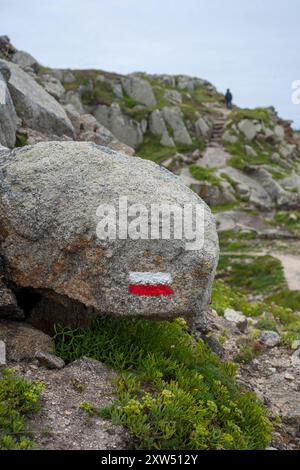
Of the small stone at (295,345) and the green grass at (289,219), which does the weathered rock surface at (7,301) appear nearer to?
the small stone at (295,345)

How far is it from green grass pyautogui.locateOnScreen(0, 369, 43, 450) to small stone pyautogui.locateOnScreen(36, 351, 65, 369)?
631mm

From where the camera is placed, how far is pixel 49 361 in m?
9.40

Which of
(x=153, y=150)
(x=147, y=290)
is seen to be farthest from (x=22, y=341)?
(x=153, y=150)

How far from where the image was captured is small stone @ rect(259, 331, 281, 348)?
15.7m

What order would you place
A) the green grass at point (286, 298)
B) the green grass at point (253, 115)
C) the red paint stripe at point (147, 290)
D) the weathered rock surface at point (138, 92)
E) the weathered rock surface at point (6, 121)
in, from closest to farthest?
the red paint stripe at point (147, 290) → the weathered rock surface at point (6, 121) → the green grass at point (286, 298) → the weathered rock surface at point (138, 92) → the green grass at point (253, 115)

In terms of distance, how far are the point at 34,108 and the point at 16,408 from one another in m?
15.4

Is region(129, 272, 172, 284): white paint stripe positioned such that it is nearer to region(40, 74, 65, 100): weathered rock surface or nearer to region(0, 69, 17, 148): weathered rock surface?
region(0, 69, 17, 148): weathered rock surface

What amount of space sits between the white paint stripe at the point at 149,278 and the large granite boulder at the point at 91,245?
0.7 inches

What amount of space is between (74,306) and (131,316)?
162 cm

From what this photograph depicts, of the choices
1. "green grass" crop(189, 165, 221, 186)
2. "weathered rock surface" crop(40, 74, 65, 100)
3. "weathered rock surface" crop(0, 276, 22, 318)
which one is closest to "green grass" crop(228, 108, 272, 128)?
"green grass" crop(189, 165, 221, 186)

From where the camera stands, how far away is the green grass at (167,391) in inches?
325

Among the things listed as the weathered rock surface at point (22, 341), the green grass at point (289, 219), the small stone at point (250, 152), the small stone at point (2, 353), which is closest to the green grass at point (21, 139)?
the weathered rock surface at point (22, 341)

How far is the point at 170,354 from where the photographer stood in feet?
34.7
